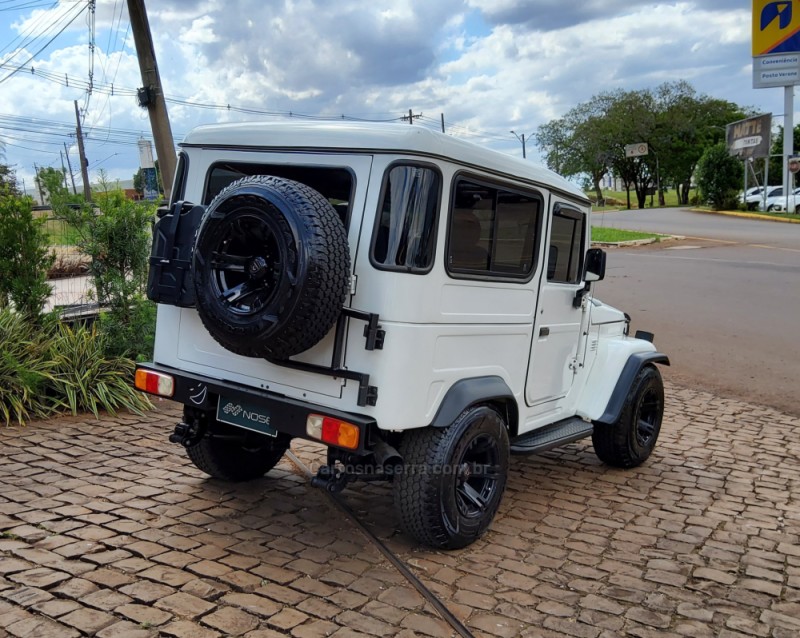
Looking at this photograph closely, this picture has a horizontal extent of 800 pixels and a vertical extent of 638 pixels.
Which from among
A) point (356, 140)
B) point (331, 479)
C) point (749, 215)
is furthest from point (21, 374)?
point (749, 215)

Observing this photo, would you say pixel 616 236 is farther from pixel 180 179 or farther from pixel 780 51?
pixel 180 179

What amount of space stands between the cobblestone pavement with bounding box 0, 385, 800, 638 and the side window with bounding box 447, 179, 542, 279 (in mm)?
1609

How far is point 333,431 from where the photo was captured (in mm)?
3578

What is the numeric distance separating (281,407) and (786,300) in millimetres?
12090

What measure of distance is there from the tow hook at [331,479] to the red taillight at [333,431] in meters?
0.30

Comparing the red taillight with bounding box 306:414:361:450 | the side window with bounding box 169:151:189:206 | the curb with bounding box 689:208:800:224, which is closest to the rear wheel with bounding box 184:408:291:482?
the red taillight with bounding box 306:414:361:450

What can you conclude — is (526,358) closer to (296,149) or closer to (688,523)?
(688,523)

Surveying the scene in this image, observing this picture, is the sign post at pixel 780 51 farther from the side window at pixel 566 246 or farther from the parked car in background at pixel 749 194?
the side window at pixel 566 246

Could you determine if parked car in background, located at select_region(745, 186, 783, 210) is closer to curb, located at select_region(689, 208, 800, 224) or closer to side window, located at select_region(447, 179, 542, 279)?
curb, located at select_region(689, 208, 800, 224)

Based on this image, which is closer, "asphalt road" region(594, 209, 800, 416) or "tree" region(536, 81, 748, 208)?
"asphalt road" region(594, 209, 800, 416)

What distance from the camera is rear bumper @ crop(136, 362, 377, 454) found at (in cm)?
358

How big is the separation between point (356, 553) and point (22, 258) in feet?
15.5

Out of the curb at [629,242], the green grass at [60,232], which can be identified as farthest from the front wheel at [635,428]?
the curb at [629,242]

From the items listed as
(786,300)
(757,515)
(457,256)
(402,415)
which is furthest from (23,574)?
(786,300)
